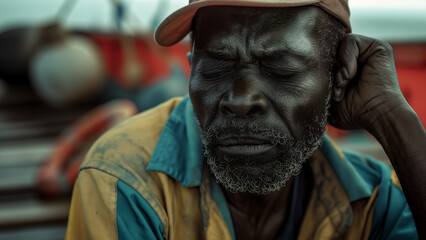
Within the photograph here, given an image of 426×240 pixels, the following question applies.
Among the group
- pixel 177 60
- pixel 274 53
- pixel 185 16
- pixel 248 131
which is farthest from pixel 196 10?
pixel 177 60

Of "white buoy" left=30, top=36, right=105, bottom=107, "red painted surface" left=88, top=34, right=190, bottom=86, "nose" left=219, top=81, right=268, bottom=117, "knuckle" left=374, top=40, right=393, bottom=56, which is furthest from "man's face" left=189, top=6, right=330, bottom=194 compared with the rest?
"white buoy" left=30, top=36, right=105, bottom=107

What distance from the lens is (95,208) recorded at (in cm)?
123

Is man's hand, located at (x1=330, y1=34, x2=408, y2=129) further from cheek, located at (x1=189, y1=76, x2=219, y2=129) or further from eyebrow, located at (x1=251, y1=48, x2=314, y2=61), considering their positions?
cheek, located at (x1=189, y1=76, x2=219, y2=129)

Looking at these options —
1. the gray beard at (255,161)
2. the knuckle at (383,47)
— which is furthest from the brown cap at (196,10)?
the gray beard at (255,161)

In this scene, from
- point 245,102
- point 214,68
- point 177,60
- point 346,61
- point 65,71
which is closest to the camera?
point 245,102

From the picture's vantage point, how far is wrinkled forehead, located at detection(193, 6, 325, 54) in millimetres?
1224

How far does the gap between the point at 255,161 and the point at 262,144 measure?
0.17ft

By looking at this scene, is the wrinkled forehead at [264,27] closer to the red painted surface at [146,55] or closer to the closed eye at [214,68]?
the closed eye at [214,68]

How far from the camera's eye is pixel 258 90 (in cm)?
120

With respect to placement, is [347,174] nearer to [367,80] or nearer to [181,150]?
[367,80]

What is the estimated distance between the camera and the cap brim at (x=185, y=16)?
3.84 feet

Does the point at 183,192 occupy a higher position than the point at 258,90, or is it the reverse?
the point at 258,90

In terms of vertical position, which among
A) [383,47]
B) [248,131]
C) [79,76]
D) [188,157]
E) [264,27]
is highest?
[264,27]

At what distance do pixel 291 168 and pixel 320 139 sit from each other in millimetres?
180
